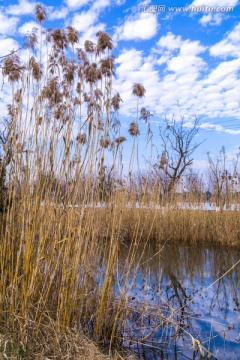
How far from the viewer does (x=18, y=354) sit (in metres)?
1.30

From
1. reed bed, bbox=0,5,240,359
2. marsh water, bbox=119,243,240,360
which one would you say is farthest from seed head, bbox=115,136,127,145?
marsh water, bbox=119,243,240,360

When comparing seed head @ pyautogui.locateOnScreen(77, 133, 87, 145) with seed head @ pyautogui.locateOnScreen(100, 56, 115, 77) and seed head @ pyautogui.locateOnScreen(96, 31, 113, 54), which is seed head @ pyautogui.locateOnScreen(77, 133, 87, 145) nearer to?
seed head @ pyautogui.locateOnScreen(100, 56, 115, 77)

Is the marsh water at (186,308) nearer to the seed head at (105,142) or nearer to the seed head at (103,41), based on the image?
the seed head at (105,142)

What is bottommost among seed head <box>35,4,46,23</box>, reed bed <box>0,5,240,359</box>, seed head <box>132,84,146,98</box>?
→ reed bed <box>0,5,240,359</box>

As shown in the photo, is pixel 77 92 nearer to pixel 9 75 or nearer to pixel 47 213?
pixel 9 75

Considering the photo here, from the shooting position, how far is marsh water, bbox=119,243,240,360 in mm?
1747

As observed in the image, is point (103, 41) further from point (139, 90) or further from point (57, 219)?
point (57, 219)

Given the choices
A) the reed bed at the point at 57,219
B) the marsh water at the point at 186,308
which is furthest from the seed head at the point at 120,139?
the marsh water at the point at 186,308

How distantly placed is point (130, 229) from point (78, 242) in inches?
176

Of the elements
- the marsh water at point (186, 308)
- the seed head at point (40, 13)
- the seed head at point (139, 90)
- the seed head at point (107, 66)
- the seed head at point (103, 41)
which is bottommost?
the marsh water at point (186, 308)

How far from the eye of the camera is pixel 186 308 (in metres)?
2.41

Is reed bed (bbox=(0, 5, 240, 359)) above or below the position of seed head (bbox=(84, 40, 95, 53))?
below

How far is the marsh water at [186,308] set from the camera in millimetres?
1747

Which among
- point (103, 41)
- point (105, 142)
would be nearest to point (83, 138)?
point (105, 142)
